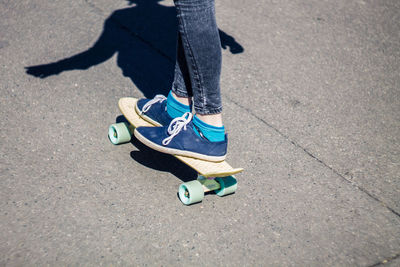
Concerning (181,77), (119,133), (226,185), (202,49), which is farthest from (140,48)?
(226,185)

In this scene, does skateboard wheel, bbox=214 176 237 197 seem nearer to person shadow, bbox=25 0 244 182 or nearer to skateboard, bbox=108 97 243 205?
skateboard, bbox=108 97 243 205

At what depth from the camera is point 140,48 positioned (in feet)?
13.8

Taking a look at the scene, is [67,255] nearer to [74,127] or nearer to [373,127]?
[74,127]

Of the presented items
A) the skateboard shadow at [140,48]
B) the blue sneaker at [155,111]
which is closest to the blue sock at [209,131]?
the blue sneaker at [155,111]

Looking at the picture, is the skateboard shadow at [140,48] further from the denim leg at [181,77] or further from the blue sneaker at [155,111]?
the denim leg at [181,77]

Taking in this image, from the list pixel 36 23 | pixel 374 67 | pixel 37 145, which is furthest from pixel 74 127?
pixel 374 67

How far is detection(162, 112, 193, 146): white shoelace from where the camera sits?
256cm

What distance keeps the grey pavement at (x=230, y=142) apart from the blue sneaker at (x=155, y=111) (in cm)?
29

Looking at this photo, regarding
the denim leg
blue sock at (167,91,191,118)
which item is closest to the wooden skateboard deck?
blue sock at (167,91,191,118)

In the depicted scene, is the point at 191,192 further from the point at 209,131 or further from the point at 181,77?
the point at 181,77

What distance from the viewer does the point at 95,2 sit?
4930 mm

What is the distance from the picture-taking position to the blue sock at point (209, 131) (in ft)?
8.45

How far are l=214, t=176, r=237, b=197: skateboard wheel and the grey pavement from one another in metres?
0.07

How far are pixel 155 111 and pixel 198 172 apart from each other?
0.58 metres
